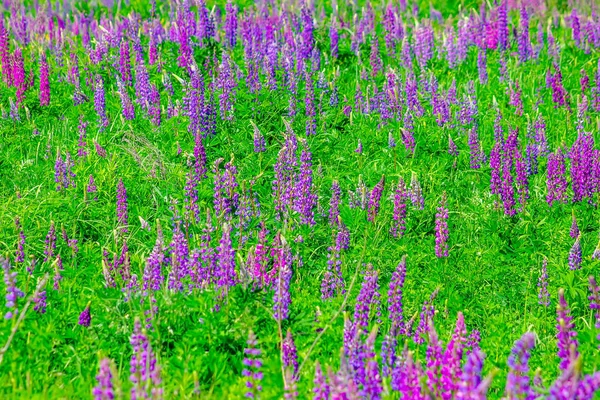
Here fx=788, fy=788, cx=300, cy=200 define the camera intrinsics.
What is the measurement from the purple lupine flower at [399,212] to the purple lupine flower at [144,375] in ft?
7.53

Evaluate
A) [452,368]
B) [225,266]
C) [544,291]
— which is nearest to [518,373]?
[452,368]

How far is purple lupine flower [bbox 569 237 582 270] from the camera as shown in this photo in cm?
479

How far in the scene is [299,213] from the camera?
5461mm

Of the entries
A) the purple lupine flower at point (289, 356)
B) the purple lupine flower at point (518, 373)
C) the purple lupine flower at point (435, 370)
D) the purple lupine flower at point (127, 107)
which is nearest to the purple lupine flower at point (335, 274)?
the purple lupine flower at point (289, 356)

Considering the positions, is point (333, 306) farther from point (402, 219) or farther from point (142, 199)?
point (142, 199)

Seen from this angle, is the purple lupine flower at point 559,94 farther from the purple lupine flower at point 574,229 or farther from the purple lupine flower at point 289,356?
the purple lupine flower at point 289,356

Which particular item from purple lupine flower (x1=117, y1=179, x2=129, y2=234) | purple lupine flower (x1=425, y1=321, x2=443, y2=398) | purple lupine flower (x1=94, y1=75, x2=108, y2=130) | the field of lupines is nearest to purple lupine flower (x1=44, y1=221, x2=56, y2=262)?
the field of lupines

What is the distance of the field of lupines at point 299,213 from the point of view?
3621 mm

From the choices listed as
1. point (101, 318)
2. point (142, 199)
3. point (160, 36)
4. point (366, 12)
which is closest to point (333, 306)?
point (101, 318)

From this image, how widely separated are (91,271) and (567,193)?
340 centimetres

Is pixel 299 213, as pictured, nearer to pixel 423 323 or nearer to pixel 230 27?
pixel 423 323

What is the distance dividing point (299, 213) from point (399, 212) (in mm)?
687

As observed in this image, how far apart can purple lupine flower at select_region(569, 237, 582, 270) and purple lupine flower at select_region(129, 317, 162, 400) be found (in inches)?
106

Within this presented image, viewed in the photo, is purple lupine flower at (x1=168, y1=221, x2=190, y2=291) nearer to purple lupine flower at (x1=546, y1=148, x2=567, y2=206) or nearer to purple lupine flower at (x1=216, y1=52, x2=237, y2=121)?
purple lupine flower at (x1=216, y1=52, x2=237, y2=121)
